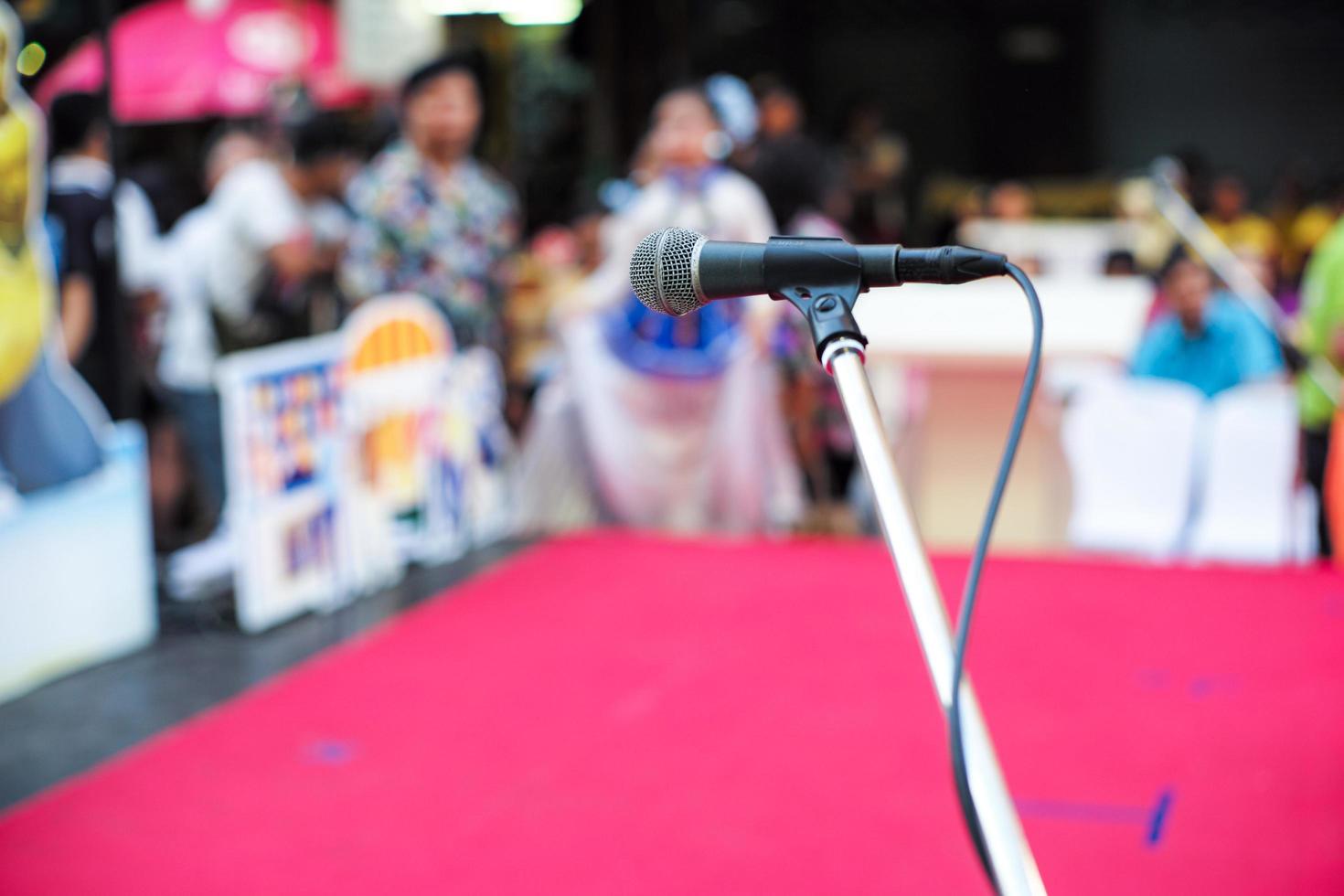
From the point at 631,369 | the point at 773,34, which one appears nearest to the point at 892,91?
the point at 773,34

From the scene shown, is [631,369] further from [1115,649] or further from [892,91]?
[892,91]

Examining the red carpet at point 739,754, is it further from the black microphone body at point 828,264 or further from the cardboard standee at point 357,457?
the black microphone body at point 828,264

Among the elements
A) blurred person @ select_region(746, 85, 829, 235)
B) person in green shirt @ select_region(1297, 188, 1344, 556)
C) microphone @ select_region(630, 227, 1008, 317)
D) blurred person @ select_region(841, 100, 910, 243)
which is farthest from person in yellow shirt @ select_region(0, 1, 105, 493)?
blurred person @ select_region(841, 100, 910, 243)

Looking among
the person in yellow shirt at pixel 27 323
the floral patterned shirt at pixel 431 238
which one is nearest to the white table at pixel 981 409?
the floral patterned shirt at pixel 431 238

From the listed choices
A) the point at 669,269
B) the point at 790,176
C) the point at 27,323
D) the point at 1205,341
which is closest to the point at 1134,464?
the point at 1205,341

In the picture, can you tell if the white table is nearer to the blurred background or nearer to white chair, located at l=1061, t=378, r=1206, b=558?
the blurred background

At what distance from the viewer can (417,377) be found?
183 inches

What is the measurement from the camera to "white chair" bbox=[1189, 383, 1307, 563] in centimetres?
428

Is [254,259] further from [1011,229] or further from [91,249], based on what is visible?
[1011,229]

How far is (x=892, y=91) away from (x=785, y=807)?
12.1 meters

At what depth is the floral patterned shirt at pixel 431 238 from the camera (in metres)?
4.60

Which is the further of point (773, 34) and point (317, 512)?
point (773, 34)

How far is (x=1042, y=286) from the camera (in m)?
5.32

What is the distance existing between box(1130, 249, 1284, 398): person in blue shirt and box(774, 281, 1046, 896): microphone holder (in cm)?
357
